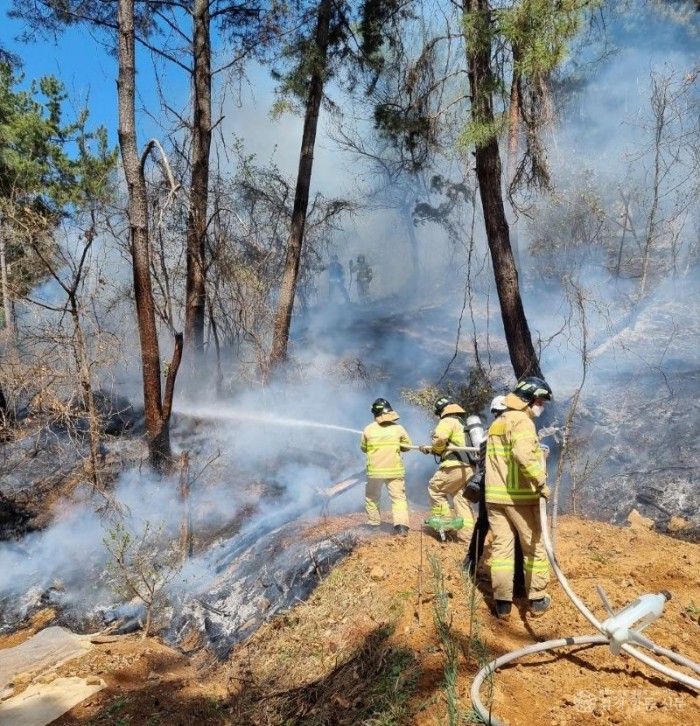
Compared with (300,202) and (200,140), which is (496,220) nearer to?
(300,202)

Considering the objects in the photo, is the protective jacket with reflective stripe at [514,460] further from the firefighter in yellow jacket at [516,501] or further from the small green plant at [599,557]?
the small green plant at [599,557]

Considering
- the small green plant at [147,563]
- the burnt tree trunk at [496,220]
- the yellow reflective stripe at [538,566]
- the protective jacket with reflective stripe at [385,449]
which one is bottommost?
Result: the small green plant at [147,563]

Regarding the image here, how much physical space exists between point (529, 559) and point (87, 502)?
7.77 metres

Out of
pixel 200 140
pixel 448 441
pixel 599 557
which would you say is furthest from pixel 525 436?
pixel 200 140

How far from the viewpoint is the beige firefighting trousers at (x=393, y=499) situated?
21.2 feet

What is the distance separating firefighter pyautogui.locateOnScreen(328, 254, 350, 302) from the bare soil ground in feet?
89.4

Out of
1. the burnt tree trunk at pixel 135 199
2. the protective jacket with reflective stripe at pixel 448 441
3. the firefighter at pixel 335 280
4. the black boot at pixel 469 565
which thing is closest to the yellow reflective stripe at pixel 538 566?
the black boot at pixel 469 565

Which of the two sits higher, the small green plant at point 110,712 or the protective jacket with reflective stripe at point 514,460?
the protective jacket with reflective stripe at point 514,460

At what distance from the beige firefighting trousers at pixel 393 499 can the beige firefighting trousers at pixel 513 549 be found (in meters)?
2.29

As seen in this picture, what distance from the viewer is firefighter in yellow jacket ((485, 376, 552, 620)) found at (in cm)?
408

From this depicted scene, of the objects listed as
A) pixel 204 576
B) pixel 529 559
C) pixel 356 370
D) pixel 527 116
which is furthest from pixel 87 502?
pixel 527 116

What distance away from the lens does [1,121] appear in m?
14.2

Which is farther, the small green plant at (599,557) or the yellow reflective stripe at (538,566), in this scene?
the small green plant at (599,557)

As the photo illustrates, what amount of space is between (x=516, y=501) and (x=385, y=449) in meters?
2.56
